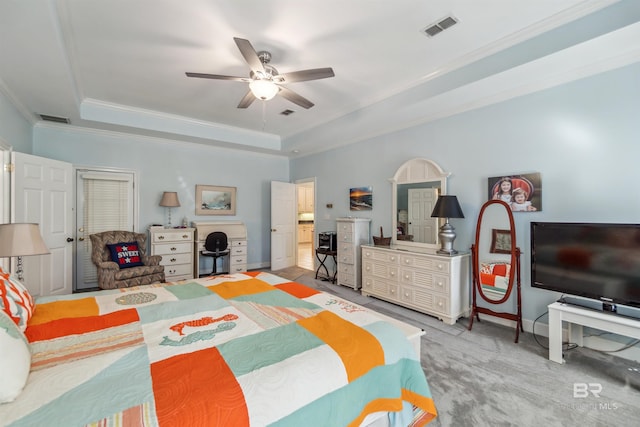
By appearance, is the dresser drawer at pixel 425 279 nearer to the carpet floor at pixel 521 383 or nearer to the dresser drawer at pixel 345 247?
the carpet floor at pixel 521 383

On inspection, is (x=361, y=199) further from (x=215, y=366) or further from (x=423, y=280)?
(x=215, y=366)

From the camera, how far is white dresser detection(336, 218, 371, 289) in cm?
456

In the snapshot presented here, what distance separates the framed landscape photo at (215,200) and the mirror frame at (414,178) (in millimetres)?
3291

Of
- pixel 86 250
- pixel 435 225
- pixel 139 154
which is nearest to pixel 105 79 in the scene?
pixel 139 154

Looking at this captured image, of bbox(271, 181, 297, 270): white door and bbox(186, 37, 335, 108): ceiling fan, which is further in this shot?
bbox(271, 181, 297, 270): white door

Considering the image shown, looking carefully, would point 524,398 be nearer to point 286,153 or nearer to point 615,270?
point 615,270

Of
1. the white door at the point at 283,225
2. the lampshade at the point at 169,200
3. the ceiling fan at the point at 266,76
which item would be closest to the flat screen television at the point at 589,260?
the ceiling fan at the point at 266,76

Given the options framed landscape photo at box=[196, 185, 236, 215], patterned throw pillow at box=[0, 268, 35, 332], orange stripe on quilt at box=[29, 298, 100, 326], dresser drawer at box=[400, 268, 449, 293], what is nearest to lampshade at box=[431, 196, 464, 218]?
dresser drawer at box=[400, 268, 449, 293]

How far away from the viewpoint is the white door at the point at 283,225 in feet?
19.6

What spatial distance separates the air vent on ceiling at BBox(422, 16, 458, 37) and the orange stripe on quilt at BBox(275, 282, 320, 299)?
2386mm

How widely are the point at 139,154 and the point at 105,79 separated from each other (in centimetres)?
178

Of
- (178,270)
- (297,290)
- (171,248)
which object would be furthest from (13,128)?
(297,290)

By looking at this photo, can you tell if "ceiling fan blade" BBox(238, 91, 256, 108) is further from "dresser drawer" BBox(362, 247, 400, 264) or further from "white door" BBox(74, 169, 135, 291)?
"white door" BBox(74, 169, 135, 291)

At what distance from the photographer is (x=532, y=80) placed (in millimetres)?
2756
